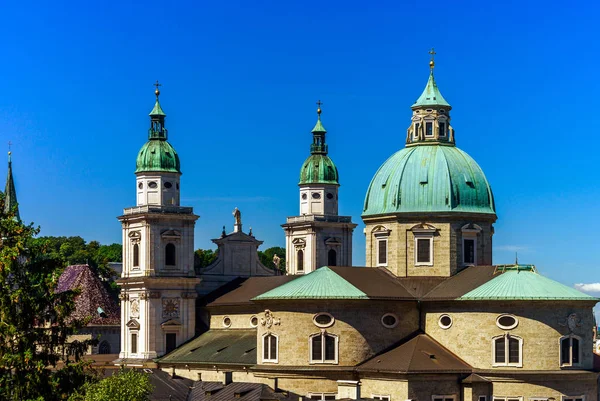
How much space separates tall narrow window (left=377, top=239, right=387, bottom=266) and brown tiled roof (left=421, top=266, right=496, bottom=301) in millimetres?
5609

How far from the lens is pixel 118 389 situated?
6875cm

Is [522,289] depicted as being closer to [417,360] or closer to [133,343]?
[417,360]

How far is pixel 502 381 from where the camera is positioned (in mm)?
83812

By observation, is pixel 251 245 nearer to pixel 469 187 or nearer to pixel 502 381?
pixel 469 187

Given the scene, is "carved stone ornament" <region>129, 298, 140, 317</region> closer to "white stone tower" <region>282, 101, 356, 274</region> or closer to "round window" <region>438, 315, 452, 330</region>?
"white stone tower" <region>282, 101, 356, 274</region>

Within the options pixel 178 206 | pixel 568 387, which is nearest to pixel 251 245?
pixel 178 206

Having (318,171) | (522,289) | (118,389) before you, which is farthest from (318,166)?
(118,389)

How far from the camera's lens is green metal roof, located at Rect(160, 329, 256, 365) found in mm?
97188

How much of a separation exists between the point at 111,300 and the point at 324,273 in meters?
55.3

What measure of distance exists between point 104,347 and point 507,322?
59923 mm

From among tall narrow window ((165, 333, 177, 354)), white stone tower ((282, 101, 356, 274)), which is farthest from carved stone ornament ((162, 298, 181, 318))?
white stone tower ((282, 101, 356, 274))

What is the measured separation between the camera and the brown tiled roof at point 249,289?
106250 mm

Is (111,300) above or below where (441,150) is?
below

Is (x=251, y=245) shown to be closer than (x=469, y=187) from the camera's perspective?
No
